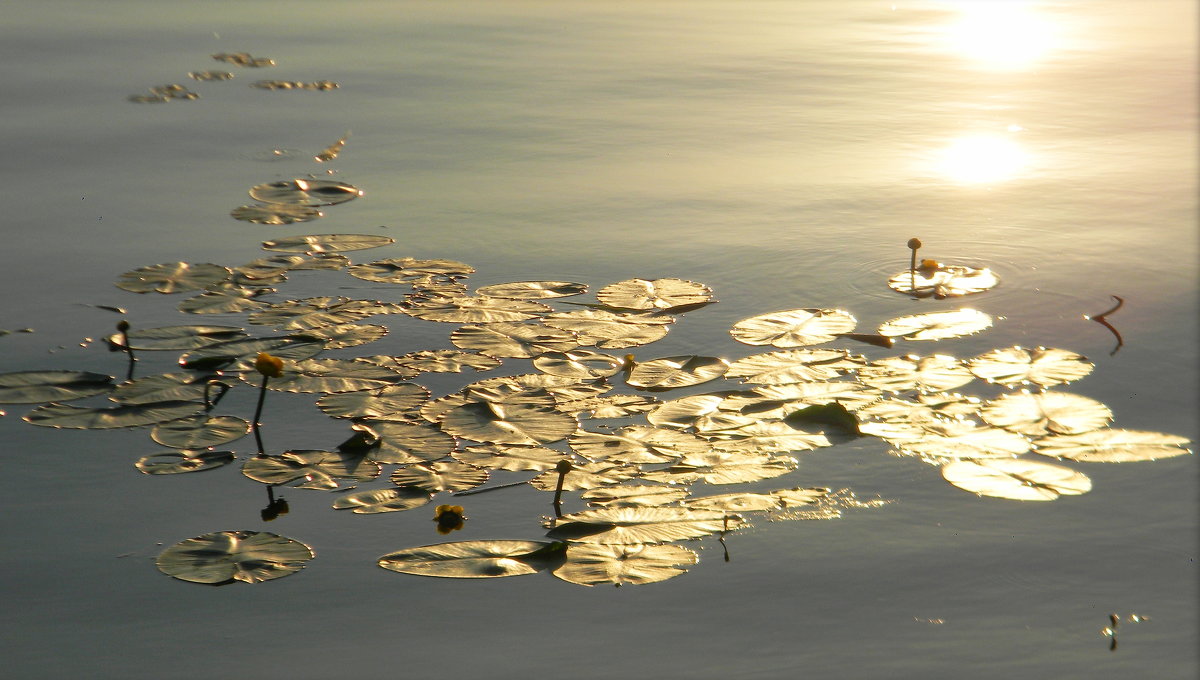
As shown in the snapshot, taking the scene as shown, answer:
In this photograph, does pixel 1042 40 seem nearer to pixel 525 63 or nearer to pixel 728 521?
pixel 525 63

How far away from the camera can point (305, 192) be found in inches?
137

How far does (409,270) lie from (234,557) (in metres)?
1.28

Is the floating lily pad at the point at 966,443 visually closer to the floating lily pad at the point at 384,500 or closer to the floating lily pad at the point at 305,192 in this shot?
the floating lily pad at the point at 384,500

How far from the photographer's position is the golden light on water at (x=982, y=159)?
369cm

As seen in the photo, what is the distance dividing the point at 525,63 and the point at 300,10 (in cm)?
210

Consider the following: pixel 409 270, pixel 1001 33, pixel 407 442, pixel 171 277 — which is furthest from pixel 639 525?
pixel 1001 33

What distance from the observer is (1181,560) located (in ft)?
5.58

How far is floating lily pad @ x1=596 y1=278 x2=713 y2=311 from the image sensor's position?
263 cm

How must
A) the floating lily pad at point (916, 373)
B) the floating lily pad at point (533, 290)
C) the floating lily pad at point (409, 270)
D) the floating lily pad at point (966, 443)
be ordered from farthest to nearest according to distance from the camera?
the floating lily pad at point (409, 270) → the floating lily pad at point (533, 290) → the floating lily pad at point (916, 373) → the floating lily pad at point (966, 443)

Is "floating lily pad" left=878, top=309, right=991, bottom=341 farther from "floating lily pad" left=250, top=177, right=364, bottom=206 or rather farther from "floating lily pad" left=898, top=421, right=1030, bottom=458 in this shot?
"floating lily pad" left=250, top=177, right=364, bottom=206

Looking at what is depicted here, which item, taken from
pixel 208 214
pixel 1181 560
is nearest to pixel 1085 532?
pixel 1181 560

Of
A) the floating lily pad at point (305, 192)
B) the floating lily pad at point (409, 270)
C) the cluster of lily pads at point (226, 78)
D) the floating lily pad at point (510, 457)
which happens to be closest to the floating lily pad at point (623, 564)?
the floating lily pad at point (510, 457)

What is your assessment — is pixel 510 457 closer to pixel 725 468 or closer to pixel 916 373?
pixel 725 468

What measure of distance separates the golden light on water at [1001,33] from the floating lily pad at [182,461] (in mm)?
4596
